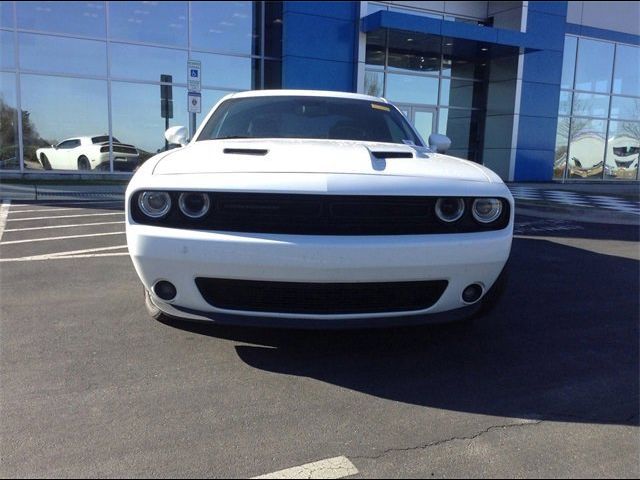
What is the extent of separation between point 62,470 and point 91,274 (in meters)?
3.15

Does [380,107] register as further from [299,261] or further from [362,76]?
[362,76]

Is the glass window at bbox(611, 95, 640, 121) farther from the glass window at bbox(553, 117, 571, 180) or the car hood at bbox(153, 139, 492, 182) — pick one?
the car hood at bbox(153, 139, 492, 182)

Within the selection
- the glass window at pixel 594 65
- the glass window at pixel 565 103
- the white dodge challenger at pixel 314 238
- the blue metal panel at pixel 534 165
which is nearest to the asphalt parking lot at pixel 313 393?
the white dodge challenger at pixel 314 238

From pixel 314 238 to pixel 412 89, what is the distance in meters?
16.0

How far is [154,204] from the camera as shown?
2711 mm

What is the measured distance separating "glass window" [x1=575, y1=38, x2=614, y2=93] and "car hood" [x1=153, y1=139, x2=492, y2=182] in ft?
61.2

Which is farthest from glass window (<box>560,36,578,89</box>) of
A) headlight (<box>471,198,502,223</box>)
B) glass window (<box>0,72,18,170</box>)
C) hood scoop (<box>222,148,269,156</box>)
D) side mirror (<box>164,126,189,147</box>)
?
hood scoop (<box>222,148,269,156</box>)

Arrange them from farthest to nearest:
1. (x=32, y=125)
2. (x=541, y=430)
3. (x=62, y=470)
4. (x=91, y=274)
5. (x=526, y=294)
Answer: (x=32, y=125) → (x=91, y=274) → (x=526, y=294) → (x=541, y=430) → (x=62, y=470)

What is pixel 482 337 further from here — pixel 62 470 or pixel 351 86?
pixel 351 86

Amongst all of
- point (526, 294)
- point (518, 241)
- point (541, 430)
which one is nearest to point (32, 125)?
point (518, 241)

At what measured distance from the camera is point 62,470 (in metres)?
2.06

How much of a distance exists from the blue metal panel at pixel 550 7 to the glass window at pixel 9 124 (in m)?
15.3

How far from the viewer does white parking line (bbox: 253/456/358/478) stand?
2057 millimetres

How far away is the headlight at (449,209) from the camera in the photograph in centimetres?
279
